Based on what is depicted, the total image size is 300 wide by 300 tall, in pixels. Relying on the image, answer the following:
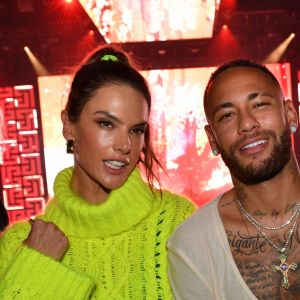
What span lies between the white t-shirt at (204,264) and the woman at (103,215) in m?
0.08

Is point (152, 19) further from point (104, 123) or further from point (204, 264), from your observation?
point (204, 264)

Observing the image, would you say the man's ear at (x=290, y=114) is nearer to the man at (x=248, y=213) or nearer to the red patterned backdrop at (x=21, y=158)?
the man at (x=248, y=213)

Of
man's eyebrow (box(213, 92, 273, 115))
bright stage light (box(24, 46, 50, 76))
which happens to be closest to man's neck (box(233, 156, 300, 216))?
man's eyebrow (box(213, 92, 273, 115))

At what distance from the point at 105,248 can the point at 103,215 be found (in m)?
0.14

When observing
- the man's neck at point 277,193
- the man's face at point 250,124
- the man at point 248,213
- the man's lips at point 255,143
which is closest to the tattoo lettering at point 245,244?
the man at point 248,213

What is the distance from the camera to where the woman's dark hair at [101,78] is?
2.11 meters

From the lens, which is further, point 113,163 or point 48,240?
point 113,163

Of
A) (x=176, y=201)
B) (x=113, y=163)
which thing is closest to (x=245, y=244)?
(x=176, y=201)

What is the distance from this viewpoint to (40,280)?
1.87m

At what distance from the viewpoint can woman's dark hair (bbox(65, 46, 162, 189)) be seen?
211cm

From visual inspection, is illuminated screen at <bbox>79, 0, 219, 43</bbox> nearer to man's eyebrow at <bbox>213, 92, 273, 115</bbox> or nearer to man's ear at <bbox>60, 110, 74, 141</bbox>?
man's ear at <bbox>60, 110, 74, 141</bbox>

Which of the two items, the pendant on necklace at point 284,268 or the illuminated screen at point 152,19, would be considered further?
the illuminated screen at point 152,19

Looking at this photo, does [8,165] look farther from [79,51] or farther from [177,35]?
[177,35]

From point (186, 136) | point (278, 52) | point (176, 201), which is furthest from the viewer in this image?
point (278, 52)
